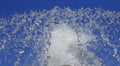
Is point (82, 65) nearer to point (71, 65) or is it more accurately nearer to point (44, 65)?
point (71, 65)

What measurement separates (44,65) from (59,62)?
9.32m

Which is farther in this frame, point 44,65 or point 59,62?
point 59,62

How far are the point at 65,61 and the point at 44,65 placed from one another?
1120 centimetres

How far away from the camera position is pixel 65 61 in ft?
369

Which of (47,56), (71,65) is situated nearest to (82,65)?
(71,65)

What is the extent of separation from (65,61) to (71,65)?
604 cm

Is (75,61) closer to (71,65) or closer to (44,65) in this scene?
(71,65)

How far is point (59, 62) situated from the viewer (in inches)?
4382

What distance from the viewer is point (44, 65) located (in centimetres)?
10281

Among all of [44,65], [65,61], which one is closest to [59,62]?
[65,61]

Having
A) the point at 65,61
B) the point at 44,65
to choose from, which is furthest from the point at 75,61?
the point at 44,65

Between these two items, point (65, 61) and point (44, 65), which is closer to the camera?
point (44, 65)

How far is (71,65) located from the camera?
10675 centimetres

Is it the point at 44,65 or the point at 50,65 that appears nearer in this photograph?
the point at 44,65
